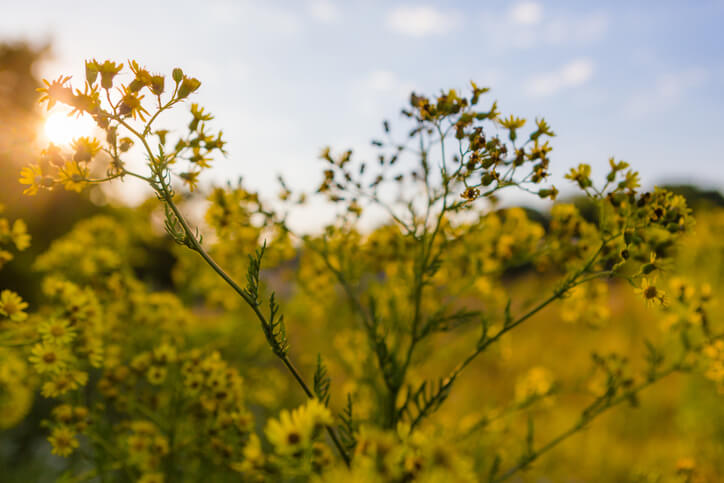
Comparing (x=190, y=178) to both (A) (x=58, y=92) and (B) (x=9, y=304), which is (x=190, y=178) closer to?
(A) (x=58, y=92)

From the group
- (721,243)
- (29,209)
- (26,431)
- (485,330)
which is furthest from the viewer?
(29,209)

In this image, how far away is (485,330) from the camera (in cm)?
107

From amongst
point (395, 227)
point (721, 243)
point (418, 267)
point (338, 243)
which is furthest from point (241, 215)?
point (721, 243)

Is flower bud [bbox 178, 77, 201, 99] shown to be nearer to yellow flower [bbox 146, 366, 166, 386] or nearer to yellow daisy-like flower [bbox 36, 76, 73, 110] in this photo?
yellow daisy-like flower [bbox 36, 76, 73, 110]

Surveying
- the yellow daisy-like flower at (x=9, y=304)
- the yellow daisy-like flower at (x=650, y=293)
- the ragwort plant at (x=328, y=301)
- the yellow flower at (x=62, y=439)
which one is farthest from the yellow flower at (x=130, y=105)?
the yellow daisy-like flower at (x=650, y=293)

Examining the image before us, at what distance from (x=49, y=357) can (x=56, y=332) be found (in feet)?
0.24

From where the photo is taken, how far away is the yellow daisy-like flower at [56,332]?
122 centimetres

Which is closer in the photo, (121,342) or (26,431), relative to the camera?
(121,342)

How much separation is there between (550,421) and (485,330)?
5.32 metres

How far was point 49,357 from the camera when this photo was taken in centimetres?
124

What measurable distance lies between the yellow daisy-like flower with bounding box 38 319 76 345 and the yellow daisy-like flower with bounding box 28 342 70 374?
0.02 meters

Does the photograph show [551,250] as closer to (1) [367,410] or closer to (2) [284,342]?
(1) [367,410]

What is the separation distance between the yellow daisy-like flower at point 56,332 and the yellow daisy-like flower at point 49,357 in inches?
0.8

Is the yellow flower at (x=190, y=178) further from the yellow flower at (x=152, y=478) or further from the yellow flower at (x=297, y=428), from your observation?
the yellow flower at (x=152, y=478)
